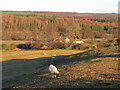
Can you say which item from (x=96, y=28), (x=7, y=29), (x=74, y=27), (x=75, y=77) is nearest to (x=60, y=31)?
(x=74, y=27)

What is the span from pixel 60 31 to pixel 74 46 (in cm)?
4626

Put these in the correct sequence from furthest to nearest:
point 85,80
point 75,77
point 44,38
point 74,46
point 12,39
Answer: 1. point 44,38
2. point 12,39
3. point 74,46
4. point 75,77
5. point 85,80

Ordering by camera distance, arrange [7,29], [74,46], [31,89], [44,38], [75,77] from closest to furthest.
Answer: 1. [31,89]
2. [75,77]
3. [74,46]
4. [44,38]
5. [7,29]

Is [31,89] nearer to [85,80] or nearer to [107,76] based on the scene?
[85,80]

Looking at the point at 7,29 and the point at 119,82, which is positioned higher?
the point at 7,29

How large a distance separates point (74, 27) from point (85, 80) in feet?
326

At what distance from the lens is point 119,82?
36.2 feet

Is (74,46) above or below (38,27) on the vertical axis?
below

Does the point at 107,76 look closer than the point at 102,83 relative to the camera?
No

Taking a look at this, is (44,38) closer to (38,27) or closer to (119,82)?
(38,27)

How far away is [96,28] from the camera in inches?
4395

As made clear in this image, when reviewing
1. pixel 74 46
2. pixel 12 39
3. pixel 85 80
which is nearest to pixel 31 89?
pixel 85 80

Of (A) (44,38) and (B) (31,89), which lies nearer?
(B) (31,89)

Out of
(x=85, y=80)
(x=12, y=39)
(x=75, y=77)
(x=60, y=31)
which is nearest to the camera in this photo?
(x=85, y=80)
